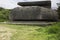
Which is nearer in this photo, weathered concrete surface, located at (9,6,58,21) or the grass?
the grass

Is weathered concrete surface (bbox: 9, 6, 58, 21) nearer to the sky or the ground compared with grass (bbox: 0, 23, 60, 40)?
nearer to the sky

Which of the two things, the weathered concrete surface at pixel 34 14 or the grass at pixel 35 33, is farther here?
the weathered concrete surface at pixel 34 14

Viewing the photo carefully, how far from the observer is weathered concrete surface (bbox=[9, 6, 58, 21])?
4.93 metres

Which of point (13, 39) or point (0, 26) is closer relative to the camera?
point (13, 39)

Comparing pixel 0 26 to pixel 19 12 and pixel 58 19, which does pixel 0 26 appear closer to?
pixel 19 12

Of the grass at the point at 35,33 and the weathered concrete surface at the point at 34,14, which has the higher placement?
the weathered concrete surface at the point at 34,14

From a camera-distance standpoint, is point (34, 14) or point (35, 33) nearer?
point (35, 33)

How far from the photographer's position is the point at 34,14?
4.95 meters

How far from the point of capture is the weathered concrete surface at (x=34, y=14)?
4930mm

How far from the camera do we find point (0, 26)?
460 cm

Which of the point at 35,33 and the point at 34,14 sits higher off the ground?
the point at 34,14

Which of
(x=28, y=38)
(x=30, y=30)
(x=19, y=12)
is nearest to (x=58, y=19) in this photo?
(x=19, y=12)

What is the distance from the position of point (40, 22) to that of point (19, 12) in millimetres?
468

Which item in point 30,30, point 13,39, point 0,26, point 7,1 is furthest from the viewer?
point 7,1
